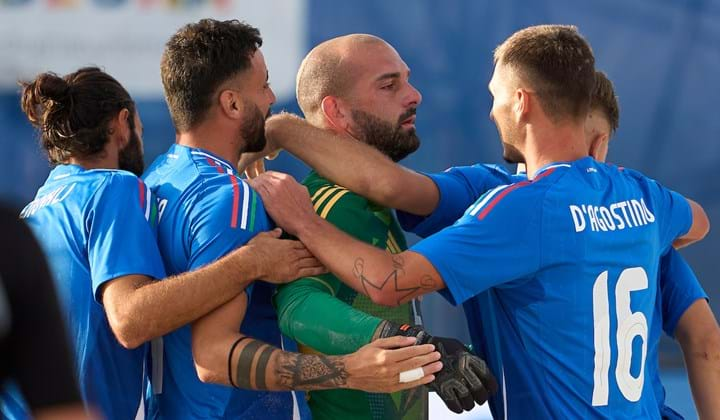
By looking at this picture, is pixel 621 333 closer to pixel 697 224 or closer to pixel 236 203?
pixel 697 224

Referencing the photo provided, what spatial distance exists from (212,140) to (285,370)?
881 mm

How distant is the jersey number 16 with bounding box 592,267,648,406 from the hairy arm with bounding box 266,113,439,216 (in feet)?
2.38

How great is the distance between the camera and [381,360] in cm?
288

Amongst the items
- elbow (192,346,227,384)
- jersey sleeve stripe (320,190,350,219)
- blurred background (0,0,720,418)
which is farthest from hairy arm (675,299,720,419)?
blurred background (0,0,720,418)

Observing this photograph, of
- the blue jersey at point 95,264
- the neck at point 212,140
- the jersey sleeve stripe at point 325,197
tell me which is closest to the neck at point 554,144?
the jersey sleeve stripe at point 325,197

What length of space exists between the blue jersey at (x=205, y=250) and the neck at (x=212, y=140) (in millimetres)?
72

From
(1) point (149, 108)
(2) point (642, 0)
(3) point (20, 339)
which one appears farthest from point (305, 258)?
(2) point (642, 0)

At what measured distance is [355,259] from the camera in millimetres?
3084

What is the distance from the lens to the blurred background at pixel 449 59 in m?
7.06

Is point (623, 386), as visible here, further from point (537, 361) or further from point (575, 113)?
point (575, 113)

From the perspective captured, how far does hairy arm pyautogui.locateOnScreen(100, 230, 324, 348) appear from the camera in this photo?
9.93 ft

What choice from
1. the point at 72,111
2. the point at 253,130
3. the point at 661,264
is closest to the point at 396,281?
the point at 253,130

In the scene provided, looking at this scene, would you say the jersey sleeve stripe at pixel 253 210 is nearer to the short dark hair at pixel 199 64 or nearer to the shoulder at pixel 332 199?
the shoulder at pixel 332 199

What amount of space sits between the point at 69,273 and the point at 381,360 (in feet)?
3.59
